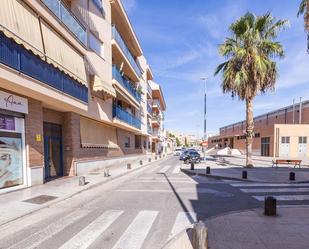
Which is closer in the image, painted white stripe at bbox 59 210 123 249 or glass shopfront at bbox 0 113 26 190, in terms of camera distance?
painted white stripe at bbox 59 210 123 249

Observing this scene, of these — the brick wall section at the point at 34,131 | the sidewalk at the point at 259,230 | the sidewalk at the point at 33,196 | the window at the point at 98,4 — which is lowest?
the sidewalk at the point at 33,196

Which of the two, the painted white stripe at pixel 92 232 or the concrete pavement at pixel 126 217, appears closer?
the painted white stripe at pixel 92 232

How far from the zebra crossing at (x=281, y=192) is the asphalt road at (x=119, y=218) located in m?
0.59

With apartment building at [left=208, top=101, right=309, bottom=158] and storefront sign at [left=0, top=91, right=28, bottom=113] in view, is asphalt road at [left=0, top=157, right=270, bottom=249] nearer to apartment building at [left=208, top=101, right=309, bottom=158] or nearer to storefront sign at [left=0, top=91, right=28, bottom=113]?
storefront sign at [left=0, top=91, right=28, bottom=113]

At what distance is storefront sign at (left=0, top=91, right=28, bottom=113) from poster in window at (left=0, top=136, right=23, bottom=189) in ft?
4.05

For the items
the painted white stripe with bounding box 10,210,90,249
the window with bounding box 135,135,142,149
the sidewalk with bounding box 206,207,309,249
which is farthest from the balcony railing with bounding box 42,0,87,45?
the window with bounding box 135,135,142,149

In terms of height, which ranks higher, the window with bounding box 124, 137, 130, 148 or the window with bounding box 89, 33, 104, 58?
the window with bounding box 89, 33, 104, 58

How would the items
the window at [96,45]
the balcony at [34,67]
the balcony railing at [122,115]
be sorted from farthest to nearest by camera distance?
the balcony railing at [122,115]
the window at [96,45]
the balcony at [34,67]

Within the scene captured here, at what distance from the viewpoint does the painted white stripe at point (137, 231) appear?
203 inches

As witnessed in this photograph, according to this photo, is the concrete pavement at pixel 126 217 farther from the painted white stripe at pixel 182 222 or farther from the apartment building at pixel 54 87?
the apartment building at pixel 54 87

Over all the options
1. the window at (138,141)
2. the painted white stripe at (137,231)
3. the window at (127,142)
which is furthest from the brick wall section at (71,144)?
the window at (138,141)

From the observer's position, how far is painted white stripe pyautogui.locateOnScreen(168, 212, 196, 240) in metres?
5.93

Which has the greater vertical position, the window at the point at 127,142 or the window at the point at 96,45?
the window at the point at 96,45

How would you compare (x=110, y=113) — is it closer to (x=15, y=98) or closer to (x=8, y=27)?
(x=15, y=98)
